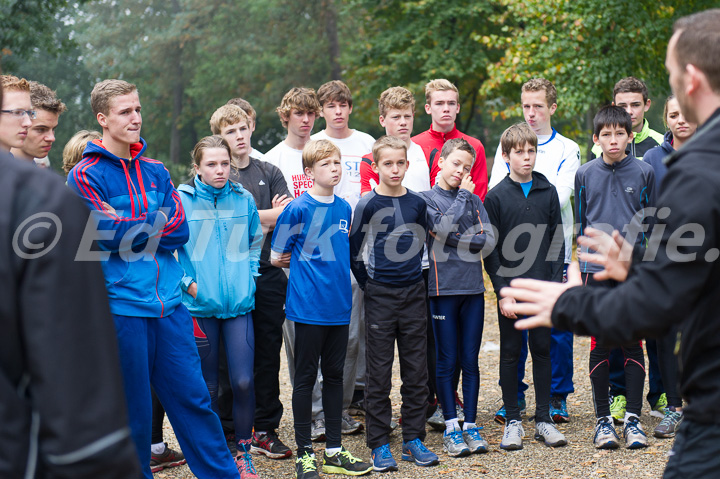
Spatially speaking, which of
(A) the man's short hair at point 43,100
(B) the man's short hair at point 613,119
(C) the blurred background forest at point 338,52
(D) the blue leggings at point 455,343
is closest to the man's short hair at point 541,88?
(B) the man's short hair at point 613,119

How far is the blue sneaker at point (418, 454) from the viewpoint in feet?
17.3

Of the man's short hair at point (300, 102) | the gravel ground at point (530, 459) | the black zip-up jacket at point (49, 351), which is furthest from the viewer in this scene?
the man's short hair at point (300, 102)

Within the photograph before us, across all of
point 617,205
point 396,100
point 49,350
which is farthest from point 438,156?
point 49,350

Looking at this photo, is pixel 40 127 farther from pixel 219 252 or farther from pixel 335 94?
pixel 335 94

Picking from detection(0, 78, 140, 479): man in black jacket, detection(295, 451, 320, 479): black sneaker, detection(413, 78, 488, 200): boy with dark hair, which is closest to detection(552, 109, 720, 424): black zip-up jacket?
detection(0, 78, 140, 479): man in black jacket

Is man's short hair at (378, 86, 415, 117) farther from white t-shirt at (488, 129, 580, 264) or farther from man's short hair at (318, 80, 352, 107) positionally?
white t-shirt at (488, 129, 580, 264)

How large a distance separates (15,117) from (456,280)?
314 centimetres

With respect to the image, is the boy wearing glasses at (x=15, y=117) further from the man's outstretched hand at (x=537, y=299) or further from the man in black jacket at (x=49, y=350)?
the man's outstretched hand at (x=537, y=299)

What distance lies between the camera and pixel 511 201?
19.0 ft

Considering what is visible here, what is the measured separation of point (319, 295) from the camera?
511 centimetres

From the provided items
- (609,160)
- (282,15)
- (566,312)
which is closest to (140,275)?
(566,312)

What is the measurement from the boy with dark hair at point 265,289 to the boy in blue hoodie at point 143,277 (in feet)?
4.10

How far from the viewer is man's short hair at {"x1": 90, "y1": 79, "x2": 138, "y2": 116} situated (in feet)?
14.0

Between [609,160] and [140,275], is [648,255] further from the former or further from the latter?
[609,160]
